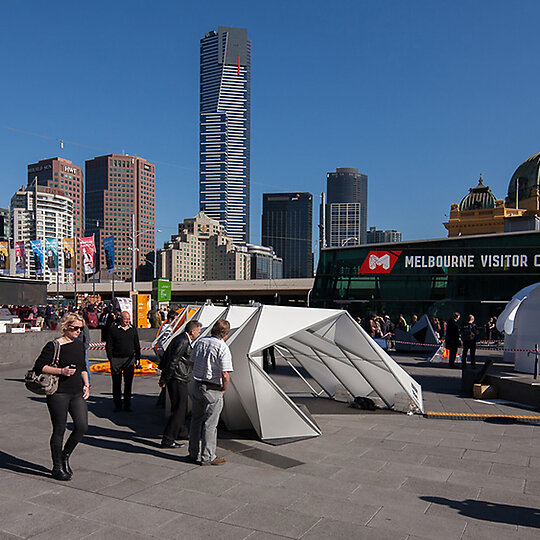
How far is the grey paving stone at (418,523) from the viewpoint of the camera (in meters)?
4.55


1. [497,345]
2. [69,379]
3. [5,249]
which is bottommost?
[497,345]

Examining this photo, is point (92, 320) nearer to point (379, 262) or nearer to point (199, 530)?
point (379, 262)

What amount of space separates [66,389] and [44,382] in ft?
0.81

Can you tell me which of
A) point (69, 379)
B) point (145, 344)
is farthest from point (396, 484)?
point (145, 344)

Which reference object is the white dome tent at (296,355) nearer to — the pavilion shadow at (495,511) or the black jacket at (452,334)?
the pavilion shadow at (495,511)

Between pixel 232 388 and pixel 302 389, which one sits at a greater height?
pixel 232 388

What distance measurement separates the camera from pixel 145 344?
2344 cm

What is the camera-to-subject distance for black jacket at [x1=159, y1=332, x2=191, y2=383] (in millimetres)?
7188

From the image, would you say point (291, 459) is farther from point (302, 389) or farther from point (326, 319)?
point (302, 389)

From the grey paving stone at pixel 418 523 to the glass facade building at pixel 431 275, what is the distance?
90.2ft

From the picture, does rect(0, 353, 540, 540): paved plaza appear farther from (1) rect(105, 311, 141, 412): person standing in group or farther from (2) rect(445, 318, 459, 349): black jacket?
(2) rect(445, 318, 459, 349): black jacket

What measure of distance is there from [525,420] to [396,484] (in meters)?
4.75

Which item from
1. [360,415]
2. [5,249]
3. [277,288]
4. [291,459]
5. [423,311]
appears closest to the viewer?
[291,459]

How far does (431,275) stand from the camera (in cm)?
3194
